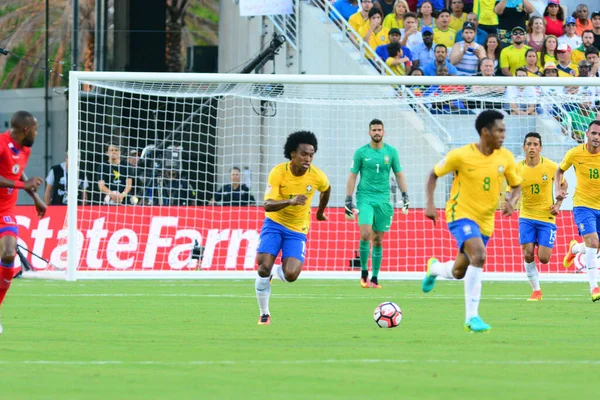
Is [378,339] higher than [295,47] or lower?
lower

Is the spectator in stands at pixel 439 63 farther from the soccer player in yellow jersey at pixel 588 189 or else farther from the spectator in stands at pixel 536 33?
the soccer player in yellow jersey at pixel 588 189

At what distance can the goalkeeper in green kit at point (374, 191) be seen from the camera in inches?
680

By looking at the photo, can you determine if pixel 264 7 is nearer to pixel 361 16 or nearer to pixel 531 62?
pixel 361 16

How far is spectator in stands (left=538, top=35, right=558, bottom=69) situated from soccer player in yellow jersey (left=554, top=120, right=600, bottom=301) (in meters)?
10.3

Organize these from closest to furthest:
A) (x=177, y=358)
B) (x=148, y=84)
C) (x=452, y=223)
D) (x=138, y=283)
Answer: (x=177, y=358) → (x=452, y=223) → (x=138, y=283) → (x=148, y=84)

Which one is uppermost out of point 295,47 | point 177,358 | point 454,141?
point 295,47

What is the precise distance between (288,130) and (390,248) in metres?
3.08

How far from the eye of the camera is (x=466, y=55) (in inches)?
961

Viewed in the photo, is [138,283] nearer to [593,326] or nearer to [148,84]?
[148,84]

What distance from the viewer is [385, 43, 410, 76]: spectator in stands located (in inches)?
945

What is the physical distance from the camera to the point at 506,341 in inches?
367

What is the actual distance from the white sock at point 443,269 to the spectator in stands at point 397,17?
45.7 ft

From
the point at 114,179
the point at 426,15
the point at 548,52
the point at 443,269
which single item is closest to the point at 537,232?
the point at 443,269

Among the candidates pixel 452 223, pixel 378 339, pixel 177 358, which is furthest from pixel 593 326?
pixel 177 358
